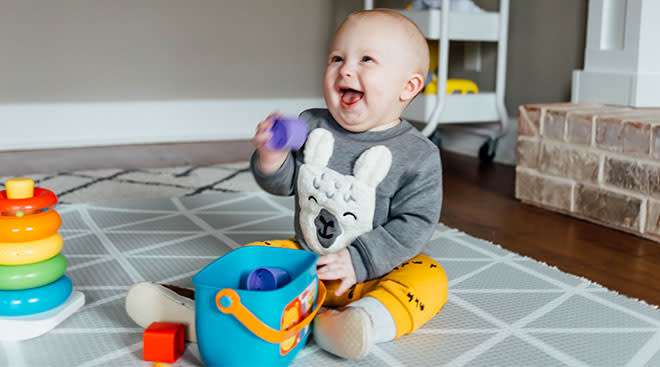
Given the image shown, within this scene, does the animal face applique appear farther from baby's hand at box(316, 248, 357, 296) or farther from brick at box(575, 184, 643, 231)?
brick at box(575, 184, 643, 231)

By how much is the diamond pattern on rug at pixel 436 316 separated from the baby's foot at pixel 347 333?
0.02 meters

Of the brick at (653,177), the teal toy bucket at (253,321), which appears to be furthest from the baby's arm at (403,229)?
the brick at (653,177)

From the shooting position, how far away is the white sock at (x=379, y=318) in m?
0.82

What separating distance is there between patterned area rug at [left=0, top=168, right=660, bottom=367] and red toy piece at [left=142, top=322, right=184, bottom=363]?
0.01 meters

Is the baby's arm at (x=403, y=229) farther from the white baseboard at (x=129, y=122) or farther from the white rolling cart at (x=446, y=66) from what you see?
the white baseboard at (x=129, y=122)

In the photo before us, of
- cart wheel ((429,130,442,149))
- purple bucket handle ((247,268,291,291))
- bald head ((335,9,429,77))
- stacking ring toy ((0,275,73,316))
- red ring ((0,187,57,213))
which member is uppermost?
bald head ((335,9,429,77))

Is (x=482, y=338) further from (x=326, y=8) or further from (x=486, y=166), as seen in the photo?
(x=326, y=8)

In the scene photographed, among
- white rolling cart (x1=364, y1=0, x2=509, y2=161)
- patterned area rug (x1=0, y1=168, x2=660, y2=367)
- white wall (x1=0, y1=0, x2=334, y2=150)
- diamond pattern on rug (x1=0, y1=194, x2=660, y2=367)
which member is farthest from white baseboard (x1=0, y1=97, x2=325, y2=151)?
diamond pattern on rug (x1=0, y1=194, x2=660, y2=367)

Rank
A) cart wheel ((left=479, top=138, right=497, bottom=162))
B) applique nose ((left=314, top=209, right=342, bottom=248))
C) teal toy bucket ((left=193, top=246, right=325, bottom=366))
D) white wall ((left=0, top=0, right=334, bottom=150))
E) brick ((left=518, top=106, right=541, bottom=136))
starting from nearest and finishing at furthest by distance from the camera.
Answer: teal toy bucket ((left=193, top=246, right=325, bottom=366)) → applique nose ((left=314, top=209, right=342, bottom=248)) → brick ((left=518, top=106, right=541, bottom=136)) → cart wheel ((left=479, top=138, right=497, bottom=162)) → white wall ((left=0, top=0, right=334, bottom=150))

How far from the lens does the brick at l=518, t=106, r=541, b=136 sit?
1646mm

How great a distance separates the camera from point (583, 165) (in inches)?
59.8

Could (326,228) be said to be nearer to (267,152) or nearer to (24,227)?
(267,152)

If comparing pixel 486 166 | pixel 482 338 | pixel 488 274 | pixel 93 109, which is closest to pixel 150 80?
pixel 93 109

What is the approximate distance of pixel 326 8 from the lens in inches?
114
